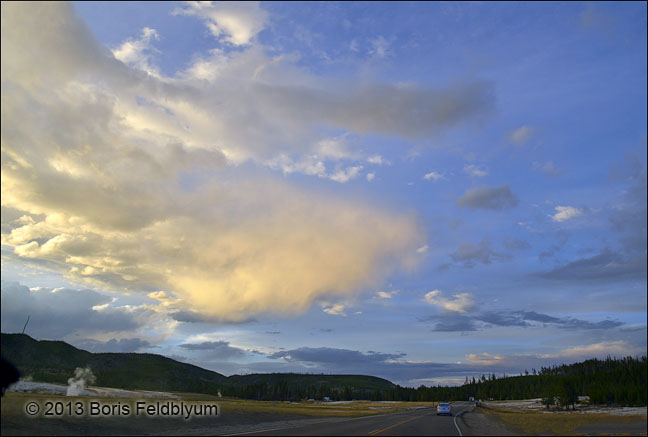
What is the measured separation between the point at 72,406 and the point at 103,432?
9640 millimetres

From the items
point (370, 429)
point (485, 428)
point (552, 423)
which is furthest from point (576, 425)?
point (370, 429)

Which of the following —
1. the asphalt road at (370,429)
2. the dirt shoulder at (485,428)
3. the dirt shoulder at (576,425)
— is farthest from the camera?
the dirt shoulder at (576,425)

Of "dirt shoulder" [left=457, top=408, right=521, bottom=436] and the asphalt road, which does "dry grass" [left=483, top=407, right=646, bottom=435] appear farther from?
the asphalt road

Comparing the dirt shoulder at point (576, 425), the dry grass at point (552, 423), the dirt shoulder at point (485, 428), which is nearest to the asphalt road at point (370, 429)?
the dirt shoulder at point (485, 428)

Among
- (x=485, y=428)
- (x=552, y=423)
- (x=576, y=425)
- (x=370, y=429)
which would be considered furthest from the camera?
(x=552, y=423)

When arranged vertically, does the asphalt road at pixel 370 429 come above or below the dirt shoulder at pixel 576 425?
above

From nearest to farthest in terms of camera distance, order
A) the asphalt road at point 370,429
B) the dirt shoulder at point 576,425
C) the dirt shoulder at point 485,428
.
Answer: the asphalt road at point 370,429 → the dirt shoulder at point 485,428 → the dirt shoulder at point 576,425

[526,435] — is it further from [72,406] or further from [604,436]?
[72,406]

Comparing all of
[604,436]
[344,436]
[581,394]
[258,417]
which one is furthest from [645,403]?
[344,436]

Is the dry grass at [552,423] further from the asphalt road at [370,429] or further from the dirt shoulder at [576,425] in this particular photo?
the asphalt road at [370,429]

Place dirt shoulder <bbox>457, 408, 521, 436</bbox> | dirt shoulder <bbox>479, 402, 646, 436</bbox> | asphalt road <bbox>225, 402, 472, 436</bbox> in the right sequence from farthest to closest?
dirt shoulder <bbox>479, 402, 646, 436</bbox> → dirt shoulder <bbox>457, 408, 521, 436</bbox> → asphalt road <bbox>225, 402, 472, 436</bbox>

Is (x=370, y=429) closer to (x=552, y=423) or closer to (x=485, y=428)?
(x=485, y=428)

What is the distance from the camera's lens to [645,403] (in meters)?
132

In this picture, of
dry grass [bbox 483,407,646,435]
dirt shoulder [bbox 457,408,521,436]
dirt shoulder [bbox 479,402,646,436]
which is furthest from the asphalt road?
dry grass [bbox 483,407,646,435]
